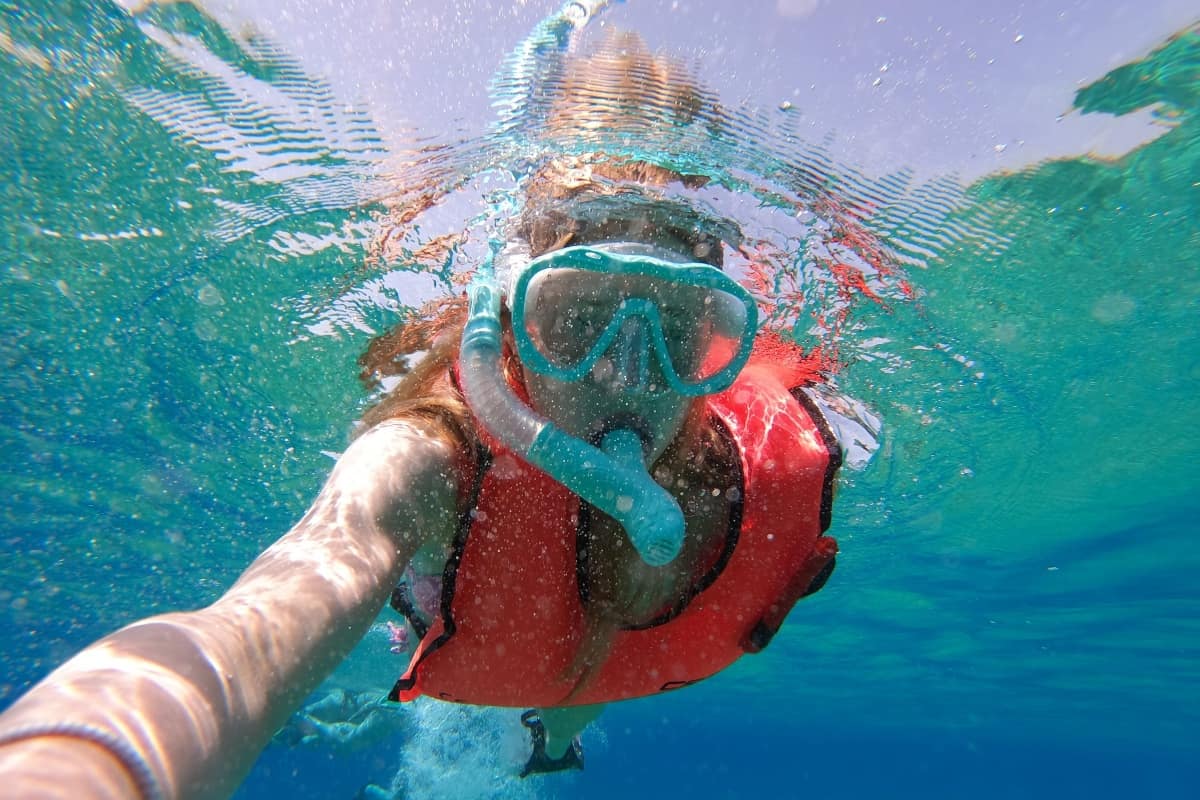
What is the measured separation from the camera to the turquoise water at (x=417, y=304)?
560 cm

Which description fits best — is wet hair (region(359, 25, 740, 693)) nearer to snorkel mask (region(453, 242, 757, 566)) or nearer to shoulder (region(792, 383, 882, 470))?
snorkel mask (region(453, 242, 757, 566))

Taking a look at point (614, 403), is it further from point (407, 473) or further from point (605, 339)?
point (407, 473)

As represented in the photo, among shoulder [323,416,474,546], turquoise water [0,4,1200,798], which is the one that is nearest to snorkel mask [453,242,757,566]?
shoulder [323,416,474,546]

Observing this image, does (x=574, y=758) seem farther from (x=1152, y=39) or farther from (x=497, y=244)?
(x=1152, y=39)

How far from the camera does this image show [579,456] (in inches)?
110

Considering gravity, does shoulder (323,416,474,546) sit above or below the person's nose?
below

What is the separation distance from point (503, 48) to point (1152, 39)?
18.7 ft

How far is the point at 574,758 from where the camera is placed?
8.20m

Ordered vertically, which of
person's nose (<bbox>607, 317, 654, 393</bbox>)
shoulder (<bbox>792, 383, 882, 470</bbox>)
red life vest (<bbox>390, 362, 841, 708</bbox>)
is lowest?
red life vest (<bbox>390, 362, 841, 708</bbox>)

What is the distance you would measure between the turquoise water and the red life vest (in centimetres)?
254

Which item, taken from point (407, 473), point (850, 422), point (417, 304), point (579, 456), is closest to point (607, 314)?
point (579, 456)

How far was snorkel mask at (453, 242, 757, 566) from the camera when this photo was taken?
2.81 meters

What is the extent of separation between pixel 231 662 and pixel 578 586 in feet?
7.78

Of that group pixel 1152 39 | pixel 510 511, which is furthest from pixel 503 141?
pixel 1152 39
